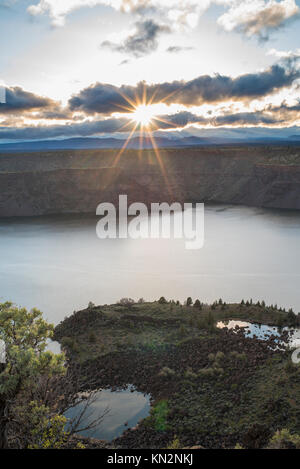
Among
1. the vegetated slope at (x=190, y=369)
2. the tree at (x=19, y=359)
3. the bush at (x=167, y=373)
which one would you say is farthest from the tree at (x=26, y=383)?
the bush at (x=167, y=373)

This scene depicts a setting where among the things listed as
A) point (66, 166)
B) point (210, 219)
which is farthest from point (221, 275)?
point (66, 166)

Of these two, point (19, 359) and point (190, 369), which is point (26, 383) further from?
point (190, 369)

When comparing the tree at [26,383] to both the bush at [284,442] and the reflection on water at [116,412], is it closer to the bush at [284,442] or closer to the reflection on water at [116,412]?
the reflection on water at [116,412]

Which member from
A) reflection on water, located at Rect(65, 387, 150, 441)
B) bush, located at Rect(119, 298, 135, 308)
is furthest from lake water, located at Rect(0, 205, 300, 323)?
reflection on water, located at Rect(65, 387, 150, 441)

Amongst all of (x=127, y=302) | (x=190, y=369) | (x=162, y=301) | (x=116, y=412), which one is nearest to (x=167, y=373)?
(x=190, y=369)

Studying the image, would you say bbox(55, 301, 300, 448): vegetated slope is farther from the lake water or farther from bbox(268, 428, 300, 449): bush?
the lake water

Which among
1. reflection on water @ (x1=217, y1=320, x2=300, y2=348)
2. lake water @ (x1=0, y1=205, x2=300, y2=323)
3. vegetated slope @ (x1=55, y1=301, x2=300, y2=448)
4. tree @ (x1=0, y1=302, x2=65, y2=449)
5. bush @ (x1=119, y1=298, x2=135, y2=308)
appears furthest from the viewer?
lake water @ (x1=0, y1=205, x2=300, y2=323)
